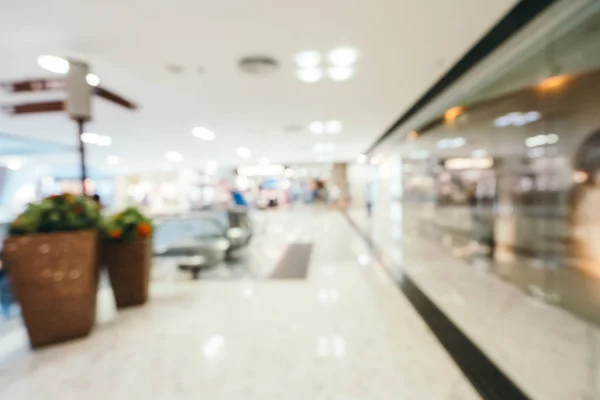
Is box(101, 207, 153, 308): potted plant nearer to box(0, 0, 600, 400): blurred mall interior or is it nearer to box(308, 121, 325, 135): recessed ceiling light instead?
box(0, 0, 600, 400): blurred mall interior

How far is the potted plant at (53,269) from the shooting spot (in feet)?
7.89

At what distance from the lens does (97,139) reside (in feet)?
30.1

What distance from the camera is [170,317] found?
3.04m

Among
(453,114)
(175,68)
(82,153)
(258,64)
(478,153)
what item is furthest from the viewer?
(478,153)

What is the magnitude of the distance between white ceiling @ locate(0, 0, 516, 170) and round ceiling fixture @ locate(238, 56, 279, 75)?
0.38 feet

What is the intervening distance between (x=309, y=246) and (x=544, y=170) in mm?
5008

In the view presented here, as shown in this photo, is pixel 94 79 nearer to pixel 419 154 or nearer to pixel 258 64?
pixel 258 64

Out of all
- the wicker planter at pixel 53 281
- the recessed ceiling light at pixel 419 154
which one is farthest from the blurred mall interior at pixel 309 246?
the recessed ceiling light at pixel 419 154

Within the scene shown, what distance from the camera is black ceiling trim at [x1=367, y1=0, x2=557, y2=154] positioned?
2.63 m

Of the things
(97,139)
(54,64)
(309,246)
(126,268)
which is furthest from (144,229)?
(97,139)

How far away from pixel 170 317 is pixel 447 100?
5470 mm

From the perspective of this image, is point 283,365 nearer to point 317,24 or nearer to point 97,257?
point 97,257

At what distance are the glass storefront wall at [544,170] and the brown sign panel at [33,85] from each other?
6359 mm

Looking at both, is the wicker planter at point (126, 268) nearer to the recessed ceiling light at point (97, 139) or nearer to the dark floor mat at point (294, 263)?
the dark floor mat at point (294, 263)
